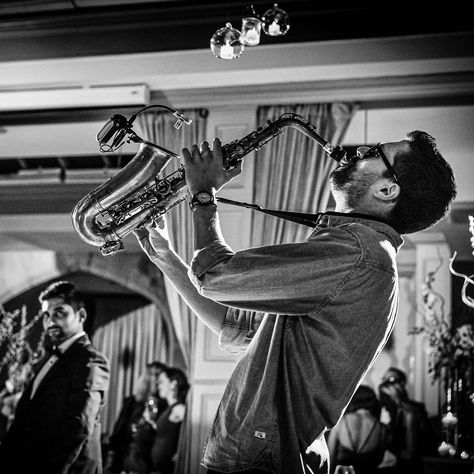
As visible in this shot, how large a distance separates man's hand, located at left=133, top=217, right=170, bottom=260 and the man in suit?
1707 mm

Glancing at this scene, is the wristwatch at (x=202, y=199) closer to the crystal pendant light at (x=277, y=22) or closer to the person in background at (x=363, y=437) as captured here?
the crystal pendant light at (x=277, y=22)

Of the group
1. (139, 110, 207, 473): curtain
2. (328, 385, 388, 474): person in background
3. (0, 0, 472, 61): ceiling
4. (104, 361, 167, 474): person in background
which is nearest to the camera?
(0, 0, 472, 61): ceiling

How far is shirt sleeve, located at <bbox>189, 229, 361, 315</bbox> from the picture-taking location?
160 cm

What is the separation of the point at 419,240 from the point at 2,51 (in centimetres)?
494

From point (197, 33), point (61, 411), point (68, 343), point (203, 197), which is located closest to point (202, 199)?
point (203, 197)

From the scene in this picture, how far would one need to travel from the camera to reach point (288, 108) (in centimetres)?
507

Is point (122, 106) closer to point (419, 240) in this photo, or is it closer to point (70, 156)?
point (70, 156)

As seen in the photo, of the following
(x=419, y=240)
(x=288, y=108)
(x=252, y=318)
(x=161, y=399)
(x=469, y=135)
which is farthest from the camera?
(x=419, y=240)

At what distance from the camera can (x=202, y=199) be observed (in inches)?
67.4

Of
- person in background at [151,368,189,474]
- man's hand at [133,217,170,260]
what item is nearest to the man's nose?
man's hand at [133,217,170,260]

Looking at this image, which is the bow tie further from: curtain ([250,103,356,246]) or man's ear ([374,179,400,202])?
man's ear ([374,179,400,202])

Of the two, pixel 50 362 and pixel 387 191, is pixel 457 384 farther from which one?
pixel 387 191

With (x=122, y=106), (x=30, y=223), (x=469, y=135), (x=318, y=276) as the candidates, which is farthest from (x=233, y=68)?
(x=30, y=223)

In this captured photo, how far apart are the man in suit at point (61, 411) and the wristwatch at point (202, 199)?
86.6 inches
